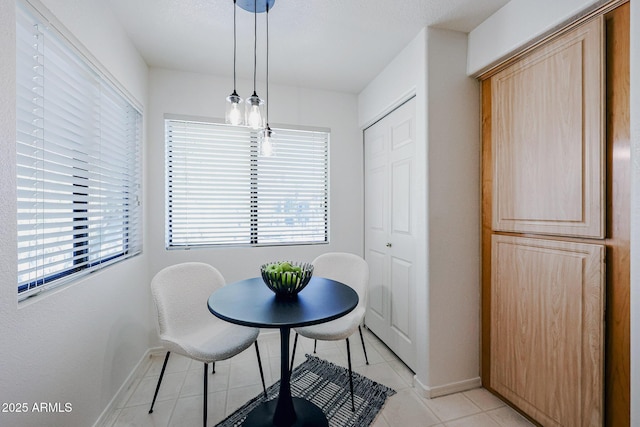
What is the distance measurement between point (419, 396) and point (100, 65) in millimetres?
2881

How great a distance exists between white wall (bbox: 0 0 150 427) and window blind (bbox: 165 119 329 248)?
1.59 ft

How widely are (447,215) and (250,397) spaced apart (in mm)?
1810

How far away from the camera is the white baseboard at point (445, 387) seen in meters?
1.89

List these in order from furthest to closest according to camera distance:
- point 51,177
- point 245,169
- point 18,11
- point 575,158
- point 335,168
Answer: point 335,168
point 245,169
point 575,158
point 51,177
point 18,11

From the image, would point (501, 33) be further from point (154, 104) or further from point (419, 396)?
point (154, 104)

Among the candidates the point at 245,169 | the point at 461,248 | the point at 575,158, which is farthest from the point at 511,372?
the point at 245,169

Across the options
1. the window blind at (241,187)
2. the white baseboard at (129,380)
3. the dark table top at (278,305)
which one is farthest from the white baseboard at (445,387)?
the white baseboard at (129,380)

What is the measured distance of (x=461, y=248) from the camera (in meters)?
1.96

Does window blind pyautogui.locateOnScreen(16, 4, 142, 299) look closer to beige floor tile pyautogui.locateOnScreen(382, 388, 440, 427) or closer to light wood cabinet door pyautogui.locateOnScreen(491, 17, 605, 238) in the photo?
beige floor tile pyautogui.locateOnScreen(382, 388, 440, 427)

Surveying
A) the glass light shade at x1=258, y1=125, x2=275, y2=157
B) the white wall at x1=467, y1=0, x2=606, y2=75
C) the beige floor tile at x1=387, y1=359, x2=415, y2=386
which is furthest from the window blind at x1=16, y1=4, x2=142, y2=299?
the white wall at x1=467, y1=0, x2=606, y2=75

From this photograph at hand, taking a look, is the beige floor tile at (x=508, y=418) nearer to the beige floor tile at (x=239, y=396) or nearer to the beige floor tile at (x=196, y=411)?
the beige floor tile at (x=239, y=396)

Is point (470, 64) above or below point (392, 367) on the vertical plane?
above

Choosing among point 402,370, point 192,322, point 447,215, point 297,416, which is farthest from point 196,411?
point 447,215

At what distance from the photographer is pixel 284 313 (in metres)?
1.33
